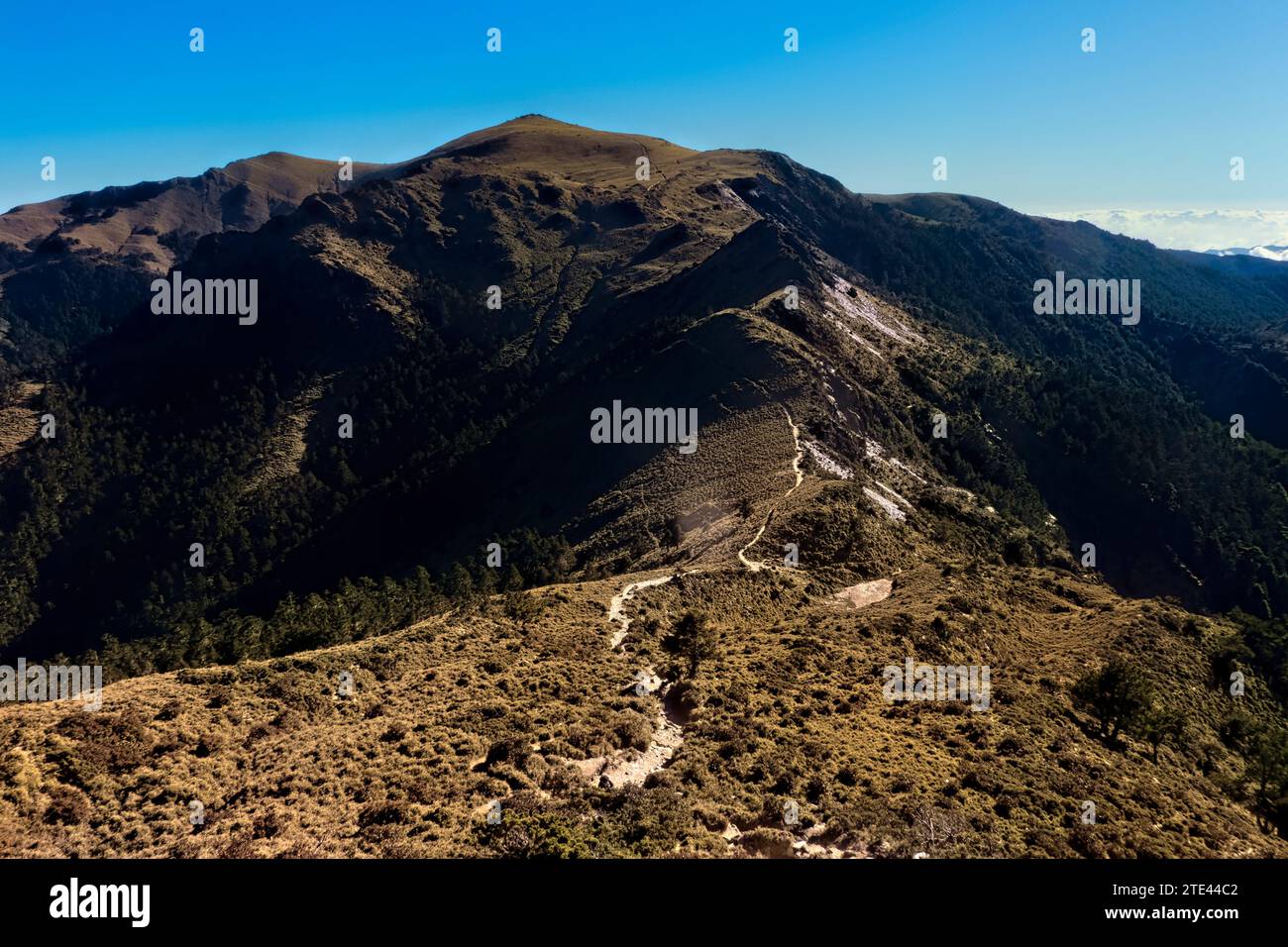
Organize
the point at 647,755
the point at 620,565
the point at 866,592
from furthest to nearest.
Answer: the point at 620,565
the point at 866,592
the point at 647,755

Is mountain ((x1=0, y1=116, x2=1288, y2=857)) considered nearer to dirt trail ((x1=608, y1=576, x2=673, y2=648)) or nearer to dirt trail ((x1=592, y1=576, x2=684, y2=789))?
dirt trail ((x1=592, y1=576, x2=684, y2=789))

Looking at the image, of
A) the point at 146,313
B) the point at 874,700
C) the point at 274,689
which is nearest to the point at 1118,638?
the point at 874,700

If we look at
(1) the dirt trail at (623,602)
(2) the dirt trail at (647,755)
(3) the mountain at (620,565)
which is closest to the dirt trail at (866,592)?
(3) the mountain at (620,565)

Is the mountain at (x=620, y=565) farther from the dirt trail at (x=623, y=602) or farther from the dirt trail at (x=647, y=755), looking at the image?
the dirt trail at (x=623, y=602)

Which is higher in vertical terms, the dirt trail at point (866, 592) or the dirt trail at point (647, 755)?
the dirt trail at point (866, 592)

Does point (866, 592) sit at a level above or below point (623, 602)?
below

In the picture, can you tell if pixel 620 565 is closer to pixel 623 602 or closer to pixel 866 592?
pixel 623 602

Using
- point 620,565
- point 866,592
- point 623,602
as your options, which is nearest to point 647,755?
point 623,602

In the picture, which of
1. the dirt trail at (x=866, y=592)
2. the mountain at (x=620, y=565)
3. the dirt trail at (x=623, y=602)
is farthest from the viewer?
the dirt trail at (x=866, y=592)

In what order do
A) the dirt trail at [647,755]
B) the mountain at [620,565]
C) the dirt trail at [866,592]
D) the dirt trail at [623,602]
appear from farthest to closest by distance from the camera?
the dirt trail at [866,592] < the dirt trail at [623,602] < the dirt trail at [647,755] < the mountain at [620,565]
